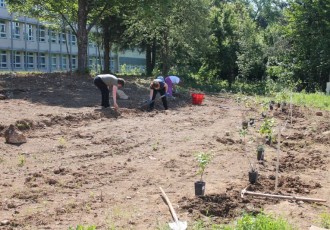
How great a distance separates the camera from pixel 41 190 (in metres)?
6.38

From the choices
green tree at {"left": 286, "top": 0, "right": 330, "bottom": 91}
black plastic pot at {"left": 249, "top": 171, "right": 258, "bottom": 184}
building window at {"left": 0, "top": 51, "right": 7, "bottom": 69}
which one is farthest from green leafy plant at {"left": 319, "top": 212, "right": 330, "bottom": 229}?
building window at {"left": 0, "top": 51, "right": 7, "bottom": 69}

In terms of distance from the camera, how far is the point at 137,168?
7930 millimetres

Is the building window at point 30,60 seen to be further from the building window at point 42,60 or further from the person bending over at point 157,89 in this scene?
the person bending over at point 157,89

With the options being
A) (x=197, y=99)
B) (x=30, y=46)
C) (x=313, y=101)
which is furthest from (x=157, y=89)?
(x=30, y=46)

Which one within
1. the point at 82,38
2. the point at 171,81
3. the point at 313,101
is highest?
the point at 82,38

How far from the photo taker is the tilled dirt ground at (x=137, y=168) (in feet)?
18.4

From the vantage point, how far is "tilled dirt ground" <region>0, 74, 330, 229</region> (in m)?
5.61

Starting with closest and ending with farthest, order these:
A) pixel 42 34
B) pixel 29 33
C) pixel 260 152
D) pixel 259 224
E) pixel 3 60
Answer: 1. pixel 259 224
2. pixel 260 152
3. pixel 3 60
4. pixel 29 33
5. pixel 42 34

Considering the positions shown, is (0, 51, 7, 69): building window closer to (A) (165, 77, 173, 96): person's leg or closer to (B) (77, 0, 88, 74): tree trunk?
(B) (77, 0, 88, 74): tree trunk

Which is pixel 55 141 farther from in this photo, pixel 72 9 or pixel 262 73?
pixel 262 73

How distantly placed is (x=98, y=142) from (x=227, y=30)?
89.6ft

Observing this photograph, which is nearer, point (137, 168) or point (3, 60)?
point (137, 168)

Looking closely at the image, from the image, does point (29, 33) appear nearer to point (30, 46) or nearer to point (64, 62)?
point (30, 46)

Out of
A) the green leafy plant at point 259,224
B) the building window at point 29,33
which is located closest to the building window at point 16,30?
the building window at point 29,33
